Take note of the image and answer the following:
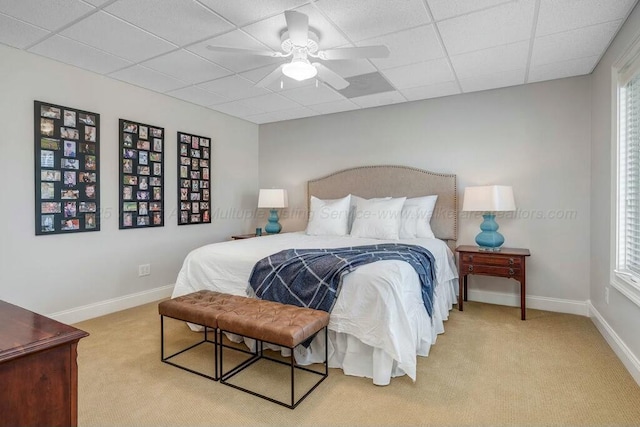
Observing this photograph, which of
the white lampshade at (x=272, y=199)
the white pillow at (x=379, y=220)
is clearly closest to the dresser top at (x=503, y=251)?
the white pillow at (x=379, y=220)

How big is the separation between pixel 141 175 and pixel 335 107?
2.51 m

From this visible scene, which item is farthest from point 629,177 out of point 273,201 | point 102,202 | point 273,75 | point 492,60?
point 102,202

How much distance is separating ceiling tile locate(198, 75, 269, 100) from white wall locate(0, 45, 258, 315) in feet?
2.25

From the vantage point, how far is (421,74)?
11.1 ft

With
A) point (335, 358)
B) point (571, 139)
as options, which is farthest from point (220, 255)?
point (571, 139)

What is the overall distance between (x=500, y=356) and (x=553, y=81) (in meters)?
2.84

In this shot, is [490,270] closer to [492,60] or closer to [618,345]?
[618,345]

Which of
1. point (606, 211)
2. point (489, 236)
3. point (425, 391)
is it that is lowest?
point (425, 391)

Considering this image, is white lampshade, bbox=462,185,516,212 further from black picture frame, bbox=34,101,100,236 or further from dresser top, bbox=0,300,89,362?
black picture frame, bbox=34,101,100,236

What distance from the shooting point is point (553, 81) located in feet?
11.6

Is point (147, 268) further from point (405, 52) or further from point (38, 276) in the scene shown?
point (405, 52)

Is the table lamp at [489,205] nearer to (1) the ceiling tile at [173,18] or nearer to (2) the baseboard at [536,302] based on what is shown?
(2) the baseboard at [536,302]

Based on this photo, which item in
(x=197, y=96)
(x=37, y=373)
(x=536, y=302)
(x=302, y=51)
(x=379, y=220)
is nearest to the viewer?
(x=37, y=373)

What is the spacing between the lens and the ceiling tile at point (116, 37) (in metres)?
2.48
